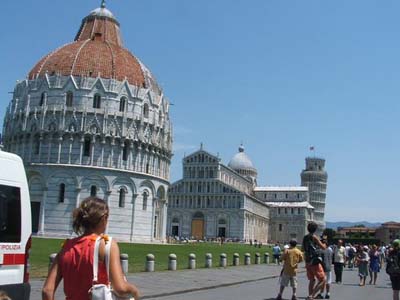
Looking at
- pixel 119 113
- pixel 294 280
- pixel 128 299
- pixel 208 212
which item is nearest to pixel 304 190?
pixel 208 212

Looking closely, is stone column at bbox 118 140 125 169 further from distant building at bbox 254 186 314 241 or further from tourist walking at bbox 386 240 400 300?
distant building at bbox 254 186 314 241

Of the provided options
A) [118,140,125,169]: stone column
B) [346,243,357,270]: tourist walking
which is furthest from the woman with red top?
[118,140,125,169]: stone column

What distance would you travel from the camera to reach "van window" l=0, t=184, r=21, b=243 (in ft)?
29.1

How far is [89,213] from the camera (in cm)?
475

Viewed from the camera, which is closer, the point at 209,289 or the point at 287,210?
the point at 209,289

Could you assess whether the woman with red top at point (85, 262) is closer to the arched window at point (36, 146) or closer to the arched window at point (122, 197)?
the arched window at point (122, 197)

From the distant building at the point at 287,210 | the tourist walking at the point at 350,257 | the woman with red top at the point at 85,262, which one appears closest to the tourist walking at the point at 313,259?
the woman with red top at the point at 85,262

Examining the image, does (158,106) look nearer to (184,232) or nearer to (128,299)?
(184,232)

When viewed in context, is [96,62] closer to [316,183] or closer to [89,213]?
[89,213]

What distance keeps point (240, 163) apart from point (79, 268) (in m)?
150

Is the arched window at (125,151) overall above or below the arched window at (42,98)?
below

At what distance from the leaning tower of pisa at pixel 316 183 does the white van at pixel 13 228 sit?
162420 millimetres

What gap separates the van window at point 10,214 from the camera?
888cm

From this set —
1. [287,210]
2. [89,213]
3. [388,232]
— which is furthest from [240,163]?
[89,213]
